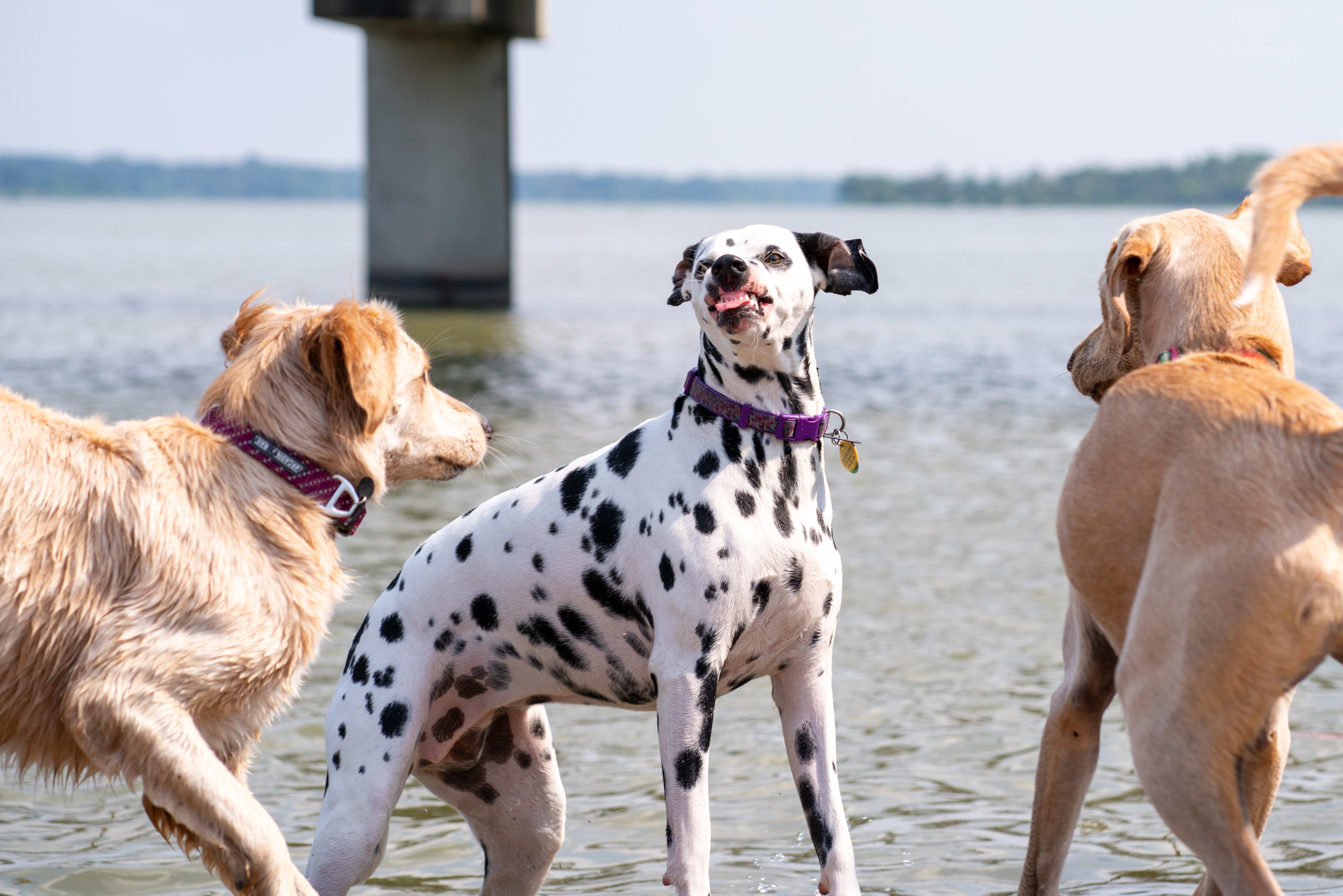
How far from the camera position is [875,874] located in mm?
5148

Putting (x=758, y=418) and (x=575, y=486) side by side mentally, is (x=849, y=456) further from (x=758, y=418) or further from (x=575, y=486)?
(x=575, y=486)

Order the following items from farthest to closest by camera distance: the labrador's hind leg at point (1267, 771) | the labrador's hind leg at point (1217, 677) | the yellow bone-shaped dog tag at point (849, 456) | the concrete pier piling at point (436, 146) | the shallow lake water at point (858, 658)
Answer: the concrete pier piling at point (436, 146)
the shallow lake water at point (858, 658)
the yellow bone-shaped dog tag at point (849, 456)
the labrador's hind leg at point (1267, 771)
the labrador's hind leg at point (1217, 677)

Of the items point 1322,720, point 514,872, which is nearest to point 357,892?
point 514,872

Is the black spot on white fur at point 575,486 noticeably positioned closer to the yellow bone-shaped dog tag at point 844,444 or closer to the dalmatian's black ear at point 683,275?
the dalmatian's black ear at point 683,275

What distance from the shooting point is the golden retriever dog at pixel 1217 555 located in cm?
309

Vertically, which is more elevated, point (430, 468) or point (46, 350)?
point (430, 468)

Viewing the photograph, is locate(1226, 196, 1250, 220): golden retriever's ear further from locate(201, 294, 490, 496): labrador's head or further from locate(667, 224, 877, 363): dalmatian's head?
locate(201, 294, 490, 496): labrador's head

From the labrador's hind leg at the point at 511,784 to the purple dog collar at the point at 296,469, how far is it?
32.9 inches

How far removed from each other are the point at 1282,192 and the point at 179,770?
10.1ft

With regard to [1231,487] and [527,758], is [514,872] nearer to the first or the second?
[527,758]

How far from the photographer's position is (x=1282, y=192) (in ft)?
10.8

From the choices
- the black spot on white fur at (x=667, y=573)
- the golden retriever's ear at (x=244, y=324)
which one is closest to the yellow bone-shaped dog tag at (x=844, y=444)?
the black spot on white fur at (x=667, y=573)

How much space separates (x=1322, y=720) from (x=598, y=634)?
4.07 metres

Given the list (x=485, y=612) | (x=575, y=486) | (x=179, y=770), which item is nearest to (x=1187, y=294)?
(x=575, y=486)
